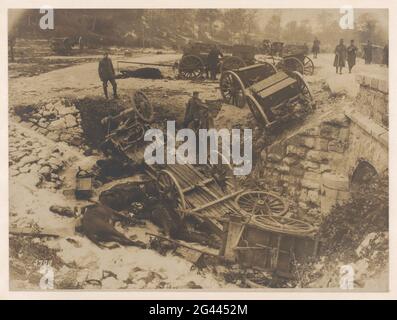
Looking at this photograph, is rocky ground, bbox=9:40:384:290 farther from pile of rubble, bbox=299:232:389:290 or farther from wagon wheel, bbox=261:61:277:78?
pile of rubble, bbox=299:232:389:290

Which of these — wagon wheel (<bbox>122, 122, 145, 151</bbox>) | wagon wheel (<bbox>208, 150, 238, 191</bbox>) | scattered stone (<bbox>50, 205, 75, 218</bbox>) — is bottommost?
scattered stone (<bbox>50, 205, 75, 218</bbox>)

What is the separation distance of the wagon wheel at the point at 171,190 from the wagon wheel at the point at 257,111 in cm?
164

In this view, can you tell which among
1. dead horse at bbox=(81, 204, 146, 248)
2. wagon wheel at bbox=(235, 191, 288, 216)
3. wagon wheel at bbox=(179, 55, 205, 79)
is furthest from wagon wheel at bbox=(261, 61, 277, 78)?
dead horse at bbox=(81, 204, 146, 248)

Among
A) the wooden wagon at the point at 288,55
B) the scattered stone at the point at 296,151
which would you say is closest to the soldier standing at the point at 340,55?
the wooden wagon at the point at 288,55

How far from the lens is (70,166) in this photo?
7.63 metres

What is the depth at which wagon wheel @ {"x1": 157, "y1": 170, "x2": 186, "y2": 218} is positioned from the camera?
736 centimetres

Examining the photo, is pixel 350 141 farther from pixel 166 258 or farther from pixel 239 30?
pixel 166 258

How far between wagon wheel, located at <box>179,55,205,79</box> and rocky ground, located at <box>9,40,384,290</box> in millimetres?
133

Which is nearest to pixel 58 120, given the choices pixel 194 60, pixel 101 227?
pixel 101 227

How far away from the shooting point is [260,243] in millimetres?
7363

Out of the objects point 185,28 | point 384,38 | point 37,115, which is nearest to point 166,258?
point 37,115

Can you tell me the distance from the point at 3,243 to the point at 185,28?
4495mm

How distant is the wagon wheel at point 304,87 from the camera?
25.1 feet

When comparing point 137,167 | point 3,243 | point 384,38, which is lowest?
point 3,243
